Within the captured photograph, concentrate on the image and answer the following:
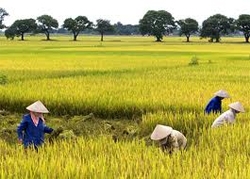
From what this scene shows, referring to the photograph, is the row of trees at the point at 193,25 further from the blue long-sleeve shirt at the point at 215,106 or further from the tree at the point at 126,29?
the blue long-sleeve shirt at the point at 215,106

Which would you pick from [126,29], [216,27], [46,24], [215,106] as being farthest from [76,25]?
[215,106]

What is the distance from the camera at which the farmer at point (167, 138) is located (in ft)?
18.4

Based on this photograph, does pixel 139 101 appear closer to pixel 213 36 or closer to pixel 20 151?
pixel 20 151

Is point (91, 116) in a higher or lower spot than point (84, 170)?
lower

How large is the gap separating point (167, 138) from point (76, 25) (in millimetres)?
80208

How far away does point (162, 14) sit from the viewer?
88.8 m

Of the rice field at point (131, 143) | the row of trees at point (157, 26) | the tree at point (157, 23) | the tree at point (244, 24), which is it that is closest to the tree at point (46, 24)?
the row of trees at point (157, 26)

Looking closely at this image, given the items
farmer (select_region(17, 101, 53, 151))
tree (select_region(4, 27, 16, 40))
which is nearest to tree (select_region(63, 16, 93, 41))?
tree (select_region(4, 27, 16, 40))

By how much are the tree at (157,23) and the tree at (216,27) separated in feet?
23.4

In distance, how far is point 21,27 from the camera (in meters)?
81.9

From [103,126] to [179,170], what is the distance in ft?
16.1

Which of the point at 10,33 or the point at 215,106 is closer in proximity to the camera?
the point at 215,106

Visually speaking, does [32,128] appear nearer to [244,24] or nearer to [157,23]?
[244,24]

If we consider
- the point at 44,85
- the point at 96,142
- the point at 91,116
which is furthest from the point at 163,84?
the point at 96,142
